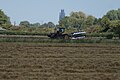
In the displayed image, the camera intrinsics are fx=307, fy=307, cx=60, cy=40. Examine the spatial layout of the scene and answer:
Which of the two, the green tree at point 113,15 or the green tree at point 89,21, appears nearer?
the green tree at point 113,15

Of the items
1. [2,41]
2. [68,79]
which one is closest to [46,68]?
[68,79]

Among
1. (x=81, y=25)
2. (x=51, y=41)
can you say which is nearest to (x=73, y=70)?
(x=51, y=41)

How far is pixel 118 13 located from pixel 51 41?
253 ft

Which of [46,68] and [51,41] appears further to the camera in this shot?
[51,41]

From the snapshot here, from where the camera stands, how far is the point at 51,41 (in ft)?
94.9

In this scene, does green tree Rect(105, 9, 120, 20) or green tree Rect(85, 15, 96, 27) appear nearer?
green tree Rect(105, 9, 120, 20)

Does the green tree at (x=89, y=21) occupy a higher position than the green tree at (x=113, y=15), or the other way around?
the green tree at (x=113, y=15)

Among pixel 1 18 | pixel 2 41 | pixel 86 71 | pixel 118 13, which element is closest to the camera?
pixel 86 71

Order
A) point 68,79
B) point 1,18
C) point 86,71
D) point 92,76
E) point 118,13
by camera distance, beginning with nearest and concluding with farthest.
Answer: point 68,79, point 92,76, point 86,71, point 1,18, point 118,13

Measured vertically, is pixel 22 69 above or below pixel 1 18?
below

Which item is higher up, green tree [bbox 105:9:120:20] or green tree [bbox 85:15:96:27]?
green tree [bbox 105:9:120:20]

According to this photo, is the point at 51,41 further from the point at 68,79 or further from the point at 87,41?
the point at 68,79

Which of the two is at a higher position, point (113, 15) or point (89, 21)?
point (113, 15)

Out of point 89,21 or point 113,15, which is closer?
point 113,15
